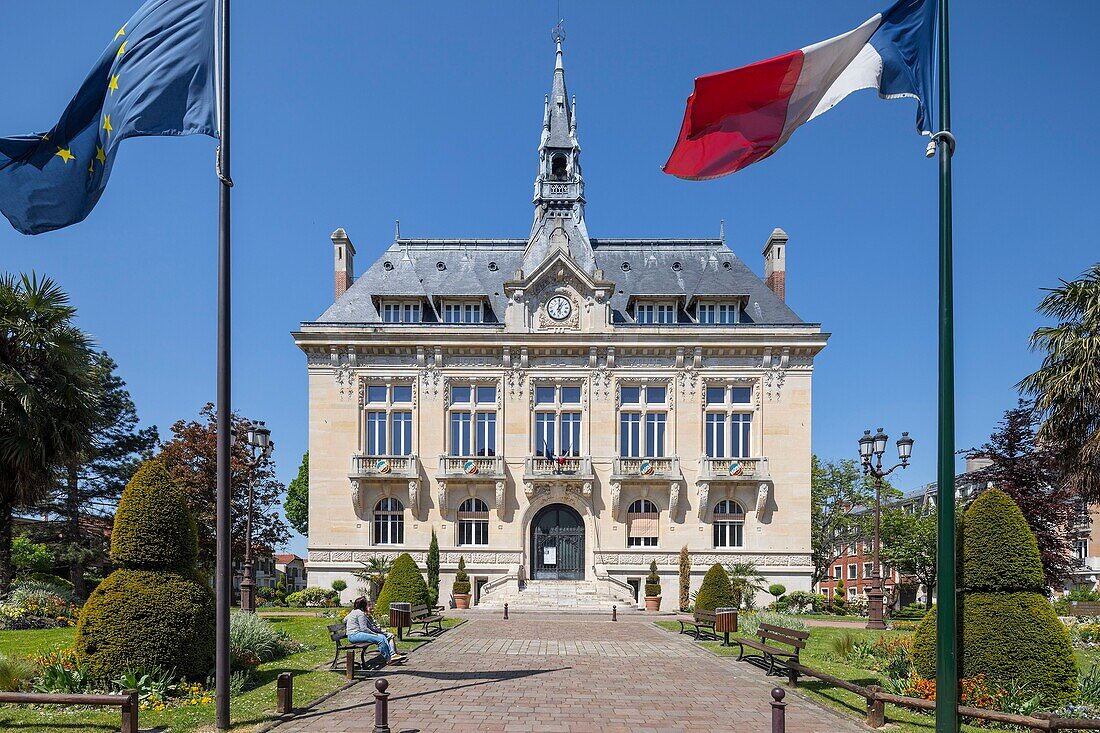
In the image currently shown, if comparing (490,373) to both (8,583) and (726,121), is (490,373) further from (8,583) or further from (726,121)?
(726,121)

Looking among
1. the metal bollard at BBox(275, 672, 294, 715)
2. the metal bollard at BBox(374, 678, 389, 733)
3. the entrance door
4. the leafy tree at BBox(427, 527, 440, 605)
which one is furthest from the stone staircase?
the metal bollard at BBox(374, 678, 389, 733)

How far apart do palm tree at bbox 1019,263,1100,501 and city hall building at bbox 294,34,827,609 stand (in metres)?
17.1

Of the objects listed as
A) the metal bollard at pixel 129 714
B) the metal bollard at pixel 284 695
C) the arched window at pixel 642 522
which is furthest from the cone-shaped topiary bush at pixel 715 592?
the metal bollard at pixel 129 714

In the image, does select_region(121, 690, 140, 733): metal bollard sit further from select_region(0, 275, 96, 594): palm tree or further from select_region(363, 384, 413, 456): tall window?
select_region(363, 384, 413, 456): tall window

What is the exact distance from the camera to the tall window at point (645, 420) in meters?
41.5

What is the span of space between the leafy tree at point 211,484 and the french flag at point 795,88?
34068 millimetres

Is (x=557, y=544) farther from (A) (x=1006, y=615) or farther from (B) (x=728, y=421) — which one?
(A) (x=1006, y=615)

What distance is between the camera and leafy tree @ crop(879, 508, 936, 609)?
48469mm

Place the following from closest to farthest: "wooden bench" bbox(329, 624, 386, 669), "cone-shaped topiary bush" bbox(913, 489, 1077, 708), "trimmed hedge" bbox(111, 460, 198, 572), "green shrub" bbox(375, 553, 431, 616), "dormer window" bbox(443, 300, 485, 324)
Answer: "cone-shaped topiary bush" bbox(913, 489, 1077, 708)
"trimmed hedge" bbox(111, 460, 198, 572)
"wooden bench" bbox(329, 624, 386, 669)
"green shrub" bbox(375, 553, 431, 616)
"dormer window" bbox(443, 300, 485, 324)

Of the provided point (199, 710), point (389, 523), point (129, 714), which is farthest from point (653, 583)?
point (129, 714)

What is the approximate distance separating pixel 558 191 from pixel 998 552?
3763cm

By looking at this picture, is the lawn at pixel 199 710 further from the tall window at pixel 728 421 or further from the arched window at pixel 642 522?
the tall window at pixel 728 421

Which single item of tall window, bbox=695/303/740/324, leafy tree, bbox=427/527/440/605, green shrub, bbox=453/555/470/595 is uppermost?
tall window, bbox=695/303/740/324

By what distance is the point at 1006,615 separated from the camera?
12.3 metres
